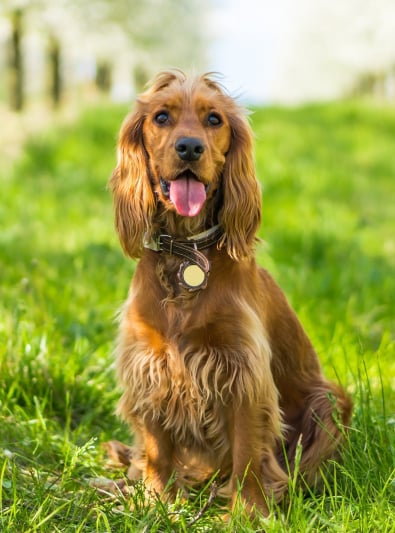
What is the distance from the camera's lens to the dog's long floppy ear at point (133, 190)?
2.81 metres

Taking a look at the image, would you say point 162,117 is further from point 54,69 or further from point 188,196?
point 54,69

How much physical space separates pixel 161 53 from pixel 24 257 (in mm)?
25514

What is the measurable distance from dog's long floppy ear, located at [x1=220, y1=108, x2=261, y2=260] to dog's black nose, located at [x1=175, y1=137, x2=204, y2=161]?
10.5 inches

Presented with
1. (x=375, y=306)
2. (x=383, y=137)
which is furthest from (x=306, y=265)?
(x=383, y=137)

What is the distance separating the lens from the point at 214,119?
2.74 meters

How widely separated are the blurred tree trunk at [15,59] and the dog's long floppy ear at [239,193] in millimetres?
15096

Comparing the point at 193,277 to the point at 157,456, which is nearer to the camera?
the point at 193,277

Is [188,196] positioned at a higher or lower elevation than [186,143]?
lower

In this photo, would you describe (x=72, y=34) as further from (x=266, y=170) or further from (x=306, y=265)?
(x=306, y=265)

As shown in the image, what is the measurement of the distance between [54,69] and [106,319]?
1605cm

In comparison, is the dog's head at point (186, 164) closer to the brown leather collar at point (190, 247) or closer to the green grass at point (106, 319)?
the brown leather collar at point (190, 247)

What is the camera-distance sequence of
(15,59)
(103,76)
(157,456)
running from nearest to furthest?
(157,456), (15,59), (103,76)

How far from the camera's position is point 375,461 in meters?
2.56

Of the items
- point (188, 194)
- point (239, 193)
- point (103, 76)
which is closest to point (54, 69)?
point (103, 76)
